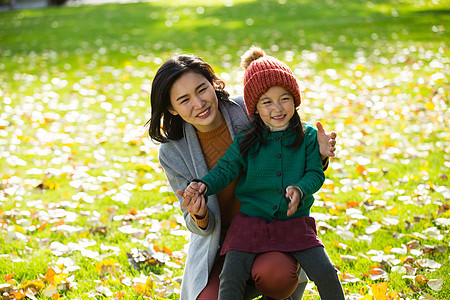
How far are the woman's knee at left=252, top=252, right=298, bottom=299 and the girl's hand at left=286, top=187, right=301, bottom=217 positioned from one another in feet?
0.78

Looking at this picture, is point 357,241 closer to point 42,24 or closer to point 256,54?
point 256,54

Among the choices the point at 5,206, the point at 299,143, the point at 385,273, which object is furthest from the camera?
the point at 5,206

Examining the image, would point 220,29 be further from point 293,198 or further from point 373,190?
point 293,198

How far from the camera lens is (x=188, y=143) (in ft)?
8.89

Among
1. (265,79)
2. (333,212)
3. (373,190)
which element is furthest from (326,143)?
(373,190)

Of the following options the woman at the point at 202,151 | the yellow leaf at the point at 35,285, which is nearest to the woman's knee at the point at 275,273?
the woman at the point at 202,151

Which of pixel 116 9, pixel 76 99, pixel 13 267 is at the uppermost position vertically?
pixel 116 9

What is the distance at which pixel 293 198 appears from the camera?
211 centimetres

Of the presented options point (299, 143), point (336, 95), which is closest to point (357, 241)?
point (299, 143)

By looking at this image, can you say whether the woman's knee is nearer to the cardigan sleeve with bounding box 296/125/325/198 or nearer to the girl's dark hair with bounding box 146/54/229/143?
the cardigan sleeve with bounding box 296/125/325/198

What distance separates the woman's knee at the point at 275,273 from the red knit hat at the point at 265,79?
708 millimetres

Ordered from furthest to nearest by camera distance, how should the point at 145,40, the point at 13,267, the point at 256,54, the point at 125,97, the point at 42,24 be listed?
the point at 42,24 < the point at 145,40 < the point at 125,97 < the point at 13,267 < the point at 256,54

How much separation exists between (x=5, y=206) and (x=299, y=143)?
3095mm

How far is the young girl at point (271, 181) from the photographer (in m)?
2.22
